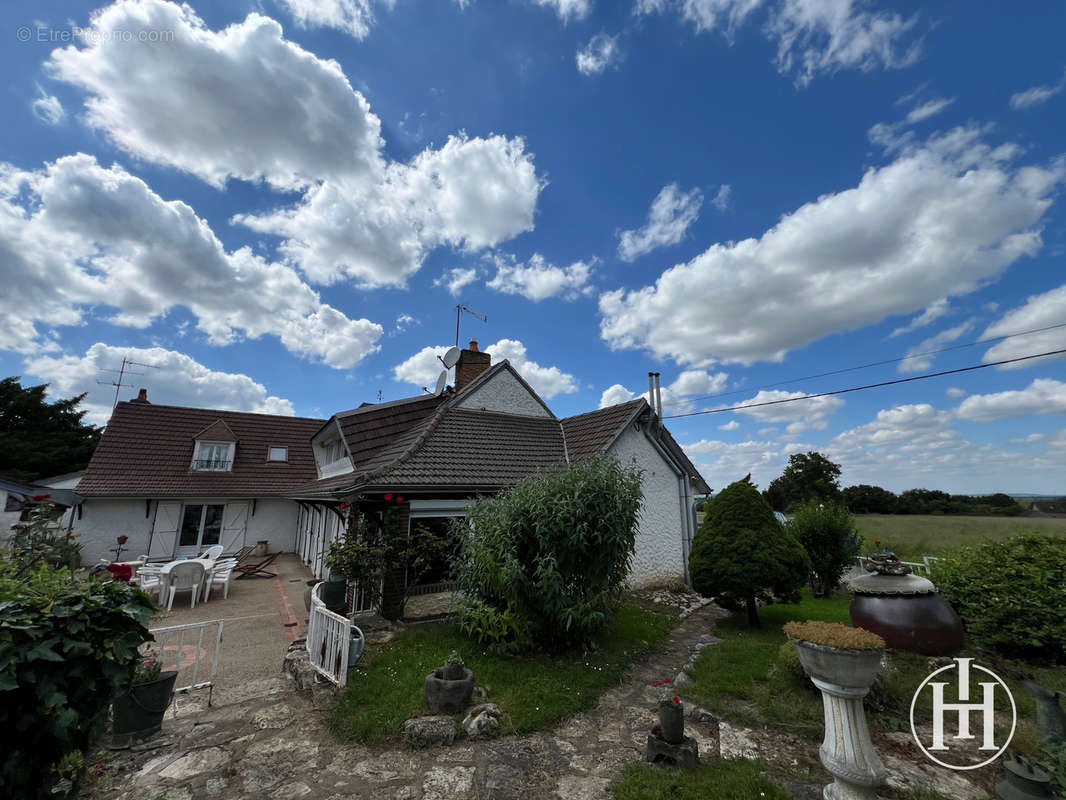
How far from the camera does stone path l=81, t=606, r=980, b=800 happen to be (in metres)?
3.92

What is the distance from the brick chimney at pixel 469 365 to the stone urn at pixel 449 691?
1073cm

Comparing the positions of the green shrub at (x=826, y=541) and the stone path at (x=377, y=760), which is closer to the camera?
the stone path at (x=377, y=760)

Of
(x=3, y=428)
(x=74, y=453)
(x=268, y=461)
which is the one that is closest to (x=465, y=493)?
(x=268, y=461)

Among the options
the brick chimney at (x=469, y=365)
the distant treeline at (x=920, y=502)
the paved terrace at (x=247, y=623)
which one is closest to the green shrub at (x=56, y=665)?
the paved terrace at (x=247, y=623)

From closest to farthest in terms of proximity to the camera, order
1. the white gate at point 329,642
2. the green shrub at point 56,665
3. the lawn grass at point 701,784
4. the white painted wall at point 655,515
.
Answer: the green shrub at point 56,665, the lawn grass at point 701,784, the white gate at point 329,642, the white painted wall at point 655,515

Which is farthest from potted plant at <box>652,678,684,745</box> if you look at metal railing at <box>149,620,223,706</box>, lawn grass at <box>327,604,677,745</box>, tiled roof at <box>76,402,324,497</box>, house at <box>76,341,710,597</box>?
tiled roof at <box>76,402,324,497</box>

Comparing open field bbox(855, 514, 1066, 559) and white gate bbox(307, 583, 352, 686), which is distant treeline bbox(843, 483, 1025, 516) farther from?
white gate bbox(307, 583, 352, 686)

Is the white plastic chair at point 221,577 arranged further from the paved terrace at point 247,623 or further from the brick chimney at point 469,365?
the brick chimney at point 469,365

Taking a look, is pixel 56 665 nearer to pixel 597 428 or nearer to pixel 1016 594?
pixel 1016 594

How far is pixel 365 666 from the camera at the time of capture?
6355 millimetres

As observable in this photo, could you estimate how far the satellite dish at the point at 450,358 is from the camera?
1532 centimetres

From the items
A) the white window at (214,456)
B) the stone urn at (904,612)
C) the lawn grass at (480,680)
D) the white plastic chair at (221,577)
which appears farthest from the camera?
the white window at (214,456)

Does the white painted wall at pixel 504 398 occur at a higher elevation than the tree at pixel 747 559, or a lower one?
higher

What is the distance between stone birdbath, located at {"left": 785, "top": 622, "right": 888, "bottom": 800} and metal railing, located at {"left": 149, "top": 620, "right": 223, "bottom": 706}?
6.77 metres
